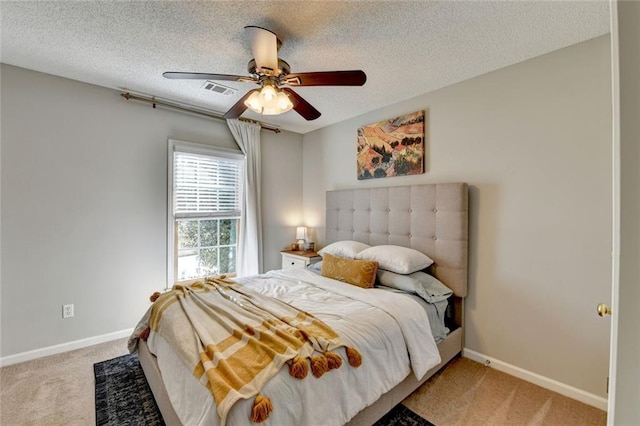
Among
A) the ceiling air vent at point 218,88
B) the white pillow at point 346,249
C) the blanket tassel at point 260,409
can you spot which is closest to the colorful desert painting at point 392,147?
the white pillow at point 346,249

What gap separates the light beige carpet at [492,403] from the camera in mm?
1768

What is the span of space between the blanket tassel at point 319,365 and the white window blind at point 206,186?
2.55 metres

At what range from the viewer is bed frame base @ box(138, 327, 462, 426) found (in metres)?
1.50

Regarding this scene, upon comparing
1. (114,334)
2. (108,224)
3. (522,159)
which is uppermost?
(522,159)

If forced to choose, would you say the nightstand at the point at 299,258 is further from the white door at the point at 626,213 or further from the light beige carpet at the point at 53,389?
the white door at the point at 626,213

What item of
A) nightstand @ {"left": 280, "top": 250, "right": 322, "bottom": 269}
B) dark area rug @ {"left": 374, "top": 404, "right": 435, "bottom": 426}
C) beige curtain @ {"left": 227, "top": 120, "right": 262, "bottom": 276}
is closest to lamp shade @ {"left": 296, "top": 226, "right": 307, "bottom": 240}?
nightstand @ {"left": 280, "top": 250, "right": 322, "bottom": 269}

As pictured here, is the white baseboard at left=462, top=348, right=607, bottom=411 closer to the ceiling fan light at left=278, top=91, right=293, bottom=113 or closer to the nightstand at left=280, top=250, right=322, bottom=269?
the nightstand at left=280, top=250, right=322, bottom=269

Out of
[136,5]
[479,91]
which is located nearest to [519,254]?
[479,91]

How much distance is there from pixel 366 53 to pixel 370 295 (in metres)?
1.89

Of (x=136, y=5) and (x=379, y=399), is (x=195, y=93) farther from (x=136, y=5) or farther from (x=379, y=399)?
(x=379, y=399)

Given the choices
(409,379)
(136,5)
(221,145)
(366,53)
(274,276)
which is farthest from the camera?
(221,145)

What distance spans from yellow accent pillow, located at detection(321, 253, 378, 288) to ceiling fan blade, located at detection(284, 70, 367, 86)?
1515 millimetres

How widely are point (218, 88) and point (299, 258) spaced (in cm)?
217

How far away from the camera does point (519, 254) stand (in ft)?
7.36
